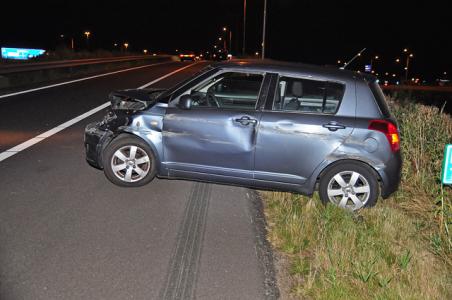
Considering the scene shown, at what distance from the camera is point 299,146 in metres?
5.90

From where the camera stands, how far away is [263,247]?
16.1 ft

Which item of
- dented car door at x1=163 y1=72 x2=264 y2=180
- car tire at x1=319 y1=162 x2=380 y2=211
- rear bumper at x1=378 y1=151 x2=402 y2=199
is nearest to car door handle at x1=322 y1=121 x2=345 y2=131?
car tire at x1=319 y1=162 x2=380 y2=211

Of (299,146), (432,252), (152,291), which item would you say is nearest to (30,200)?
(152,291)

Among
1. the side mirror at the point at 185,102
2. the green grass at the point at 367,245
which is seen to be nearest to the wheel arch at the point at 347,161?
the green grass at the point at 367,245

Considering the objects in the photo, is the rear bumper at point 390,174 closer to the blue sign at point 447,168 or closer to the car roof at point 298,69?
the car roof at point 298,69

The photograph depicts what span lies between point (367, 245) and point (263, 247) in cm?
100

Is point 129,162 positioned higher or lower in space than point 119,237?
higher

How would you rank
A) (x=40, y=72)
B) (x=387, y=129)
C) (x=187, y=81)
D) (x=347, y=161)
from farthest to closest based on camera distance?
(x=40, y=72) → (x=187, y=81) → (x=347, y=161) → (x=387, y=129)

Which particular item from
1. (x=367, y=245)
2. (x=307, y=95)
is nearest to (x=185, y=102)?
(x=307, y=95)

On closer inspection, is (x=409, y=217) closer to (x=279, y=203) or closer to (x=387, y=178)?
(x=387, y=178)

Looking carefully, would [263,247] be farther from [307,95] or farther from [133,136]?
[133,136]

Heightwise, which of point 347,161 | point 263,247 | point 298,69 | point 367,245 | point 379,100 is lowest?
point 263,247

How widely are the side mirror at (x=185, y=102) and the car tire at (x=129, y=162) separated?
77 centimetres

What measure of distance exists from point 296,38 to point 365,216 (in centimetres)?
14137
